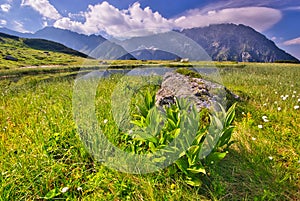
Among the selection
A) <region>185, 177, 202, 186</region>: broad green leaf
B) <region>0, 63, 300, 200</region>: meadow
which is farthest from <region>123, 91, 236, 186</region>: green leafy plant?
<region>0, 63, 300, 200</region>: meadow

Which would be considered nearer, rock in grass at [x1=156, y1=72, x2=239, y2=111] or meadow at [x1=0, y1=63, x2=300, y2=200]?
meadow at [x1=0, y1=63, x2=300, y2=200]

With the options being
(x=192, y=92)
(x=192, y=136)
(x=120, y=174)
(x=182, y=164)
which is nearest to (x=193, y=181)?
(x=182, y=164)

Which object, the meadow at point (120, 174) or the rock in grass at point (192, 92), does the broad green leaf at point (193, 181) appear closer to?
the meadow at point (120, 174)

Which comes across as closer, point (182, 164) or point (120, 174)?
point (182, 164)

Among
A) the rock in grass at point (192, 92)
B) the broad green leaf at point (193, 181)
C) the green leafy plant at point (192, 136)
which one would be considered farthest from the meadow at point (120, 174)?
the rock in grass at point (192, 92)

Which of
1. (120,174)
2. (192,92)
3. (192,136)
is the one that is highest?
(192,92)

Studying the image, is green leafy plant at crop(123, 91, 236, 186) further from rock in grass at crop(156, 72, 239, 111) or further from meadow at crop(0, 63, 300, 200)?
rock in grass at crop(156, 72, 239, 111)

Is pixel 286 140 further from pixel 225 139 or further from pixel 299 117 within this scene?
pixel 225 139

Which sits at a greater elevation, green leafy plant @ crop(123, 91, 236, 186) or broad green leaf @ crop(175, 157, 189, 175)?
green leafy plant @ crop(123, 91, 236, 186)

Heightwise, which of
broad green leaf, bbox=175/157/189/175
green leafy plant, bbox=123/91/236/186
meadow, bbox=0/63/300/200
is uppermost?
green leafy plant, bbox=123/91/236/186

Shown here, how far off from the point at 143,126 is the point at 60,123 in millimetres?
1555

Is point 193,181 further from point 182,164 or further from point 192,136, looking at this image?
point 192,136

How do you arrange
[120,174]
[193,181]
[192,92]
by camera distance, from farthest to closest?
[192,92] < [120,174] < [193,181]

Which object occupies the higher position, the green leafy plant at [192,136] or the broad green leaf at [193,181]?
the green leafy plant at [192,136]
